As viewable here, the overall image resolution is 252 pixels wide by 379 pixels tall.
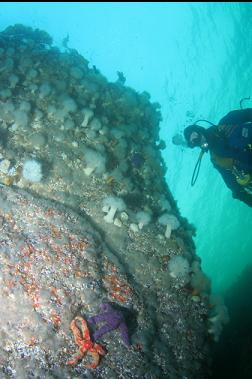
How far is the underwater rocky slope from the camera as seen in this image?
4.91 metres

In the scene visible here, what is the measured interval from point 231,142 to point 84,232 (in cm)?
477

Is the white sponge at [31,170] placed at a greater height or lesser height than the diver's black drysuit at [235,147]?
lesser

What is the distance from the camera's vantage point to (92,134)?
892 cm

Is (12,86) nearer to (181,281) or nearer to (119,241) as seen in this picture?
(119,241)

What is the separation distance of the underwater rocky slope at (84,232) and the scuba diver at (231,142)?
198 cm

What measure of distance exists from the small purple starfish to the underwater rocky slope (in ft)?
0.47

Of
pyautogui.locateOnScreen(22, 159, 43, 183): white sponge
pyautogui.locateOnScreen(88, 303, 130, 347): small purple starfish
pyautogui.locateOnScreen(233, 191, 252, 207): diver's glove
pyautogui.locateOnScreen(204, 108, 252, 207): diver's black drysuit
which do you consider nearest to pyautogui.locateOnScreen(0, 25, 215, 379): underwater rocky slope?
pyautogui.locateOnScreen(22, 159, 43, 183): white sponge

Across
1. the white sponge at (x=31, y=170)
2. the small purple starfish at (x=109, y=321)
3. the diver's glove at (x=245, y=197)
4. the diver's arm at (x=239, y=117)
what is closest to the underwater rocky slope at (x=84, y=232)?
the white sponge at (x=31, y=170)

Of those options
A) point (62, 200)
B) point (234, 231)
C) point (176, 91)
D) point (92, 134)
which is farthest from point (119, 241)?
point (234, 231)

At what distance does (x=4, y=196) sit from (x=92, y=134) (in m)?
3.64

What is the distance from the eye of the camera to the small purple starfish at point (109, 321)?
5.00 meters

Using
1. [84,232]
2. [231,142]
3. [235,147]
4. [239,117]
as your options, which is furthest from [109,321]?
[239,117]

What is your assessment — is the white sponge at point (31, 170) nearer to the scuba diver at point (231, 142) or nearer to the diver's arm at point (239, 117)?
the scuba diver at point (231, 142)

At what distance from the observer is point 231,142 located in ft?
27.9
